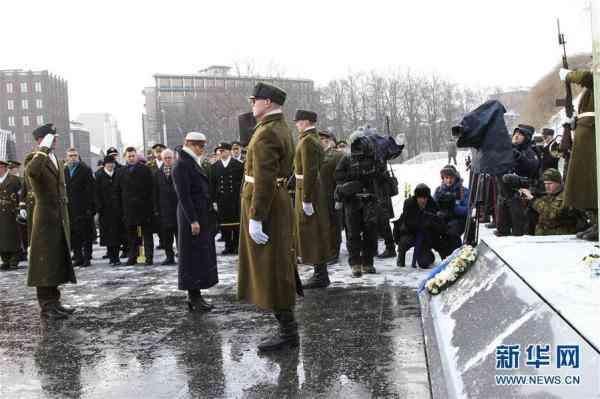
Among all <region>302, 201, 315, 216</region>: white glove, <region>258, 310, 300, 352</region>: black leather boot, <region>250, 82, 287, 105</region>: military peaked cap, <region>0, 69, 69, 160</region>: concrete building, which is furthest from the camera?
<region>0, 69, 69, 160</region>: concrete building

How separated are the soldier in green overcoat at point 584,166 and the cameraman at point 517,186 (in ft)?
7.36

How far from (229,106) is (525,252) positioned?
4920 centimetres

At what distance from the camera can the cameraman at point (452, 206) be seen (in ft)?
29.0

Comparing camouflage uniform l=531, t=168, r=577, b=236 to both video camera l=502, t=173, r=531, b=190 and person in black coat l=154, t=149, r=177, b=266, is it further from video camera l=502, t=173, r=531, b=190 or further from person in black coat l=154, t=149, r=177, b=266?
person in black coat l=154, t=149, r=177, b=266

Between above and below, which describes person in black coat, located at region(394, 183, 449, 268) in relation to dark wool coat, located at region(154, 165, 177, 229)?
below

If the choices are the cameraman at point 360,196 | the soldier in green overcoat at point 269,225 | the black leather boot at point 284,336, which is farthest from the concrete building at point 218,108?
the black leather boot at point 284,336

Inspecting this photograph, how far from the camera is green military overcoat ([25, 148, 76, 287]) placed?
21.8ft

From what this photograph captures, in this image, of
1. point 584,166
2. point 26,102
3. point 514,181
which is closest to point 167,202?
point 514,181

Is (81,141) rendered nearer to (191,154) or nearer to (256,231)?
(191,154)

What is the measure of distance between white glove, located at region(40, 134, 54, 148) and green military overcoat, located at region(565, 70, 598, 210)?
490 cm

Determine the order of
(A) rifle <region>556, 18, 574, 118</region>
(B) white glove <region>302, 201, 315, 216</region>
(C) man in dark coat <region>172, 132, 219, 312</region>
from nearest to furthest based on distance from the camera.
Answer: (A) rifle <region>556, 18, 574, 118</region>
(C) man in dark coat <region>172, 132, 219, 312</region>
(B) white glove <region>302, 201, 315, 216</region>

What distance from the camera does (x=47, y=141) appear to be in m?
6.84

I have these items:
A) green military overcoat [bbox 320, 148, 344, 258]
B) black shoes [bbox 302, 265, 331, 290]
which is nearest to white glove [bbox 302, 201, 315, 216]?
black shoes [bbox 302, 265, 331, 290]

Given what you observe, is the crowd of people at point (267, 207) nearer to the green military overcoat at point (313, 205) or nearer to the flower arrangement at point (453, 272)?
the green military overcoat at point (313, 205)
